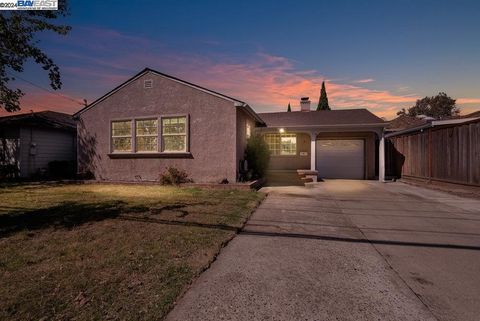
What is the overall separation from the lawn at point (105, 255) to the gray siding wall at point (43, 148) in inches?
390

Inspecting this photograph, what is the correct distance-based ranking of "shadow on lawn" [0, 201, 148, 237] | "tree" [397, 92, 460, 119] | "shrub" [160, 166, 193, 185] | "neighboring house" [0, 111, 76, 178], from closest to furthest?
"shadow on lawn" [0, 201, 148, 237] < "shrub" [160, 166, 193, 185] < "neighboring house" [0, 111, 76, 178] < "tree" [397, 92, 460, 119]

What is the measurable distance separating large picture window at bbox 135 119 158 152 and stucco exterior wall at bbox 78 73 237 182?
36 centimetres

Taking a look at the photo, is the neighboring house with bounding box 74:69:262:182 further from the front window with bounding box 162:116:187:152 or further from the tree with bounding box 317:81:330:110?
the tree with bounding box 317:81:330:110

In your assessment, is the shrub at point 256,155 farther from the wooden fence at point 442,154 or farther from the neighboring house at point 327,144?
the wooden fence at point 442,154

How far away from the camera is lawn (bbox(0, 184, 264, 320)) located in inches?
97.5

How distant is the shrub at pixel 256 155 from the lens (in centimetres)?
1301

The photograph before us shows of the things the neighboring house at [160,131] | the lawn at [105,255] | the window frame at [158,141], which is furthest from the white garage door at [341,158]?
the lawn at [105,255]

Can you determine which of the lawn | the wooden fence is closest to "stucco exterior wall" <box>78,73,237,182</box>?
the lawn

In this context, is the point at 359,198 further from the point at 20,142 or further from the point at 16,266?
the point at 20,142

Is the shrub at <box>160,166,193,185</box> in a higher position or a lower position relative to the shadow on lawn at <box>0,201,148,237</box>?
higher

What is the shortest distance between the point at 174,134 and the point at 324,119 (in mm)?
9659

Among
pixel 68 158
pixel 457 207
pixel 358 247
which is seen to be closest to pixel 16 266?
pixel 358 247

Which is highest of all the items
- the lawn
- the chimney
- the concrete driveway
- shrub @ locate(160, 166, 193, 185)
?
the chimney

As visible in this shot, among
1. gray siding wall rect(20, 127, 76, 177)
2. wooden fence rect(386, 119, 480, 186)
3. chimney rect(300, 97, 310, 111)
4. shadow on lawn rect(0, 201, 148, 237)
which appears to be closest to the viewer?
shadow on lawn rect(0, 201, 148, 237)
